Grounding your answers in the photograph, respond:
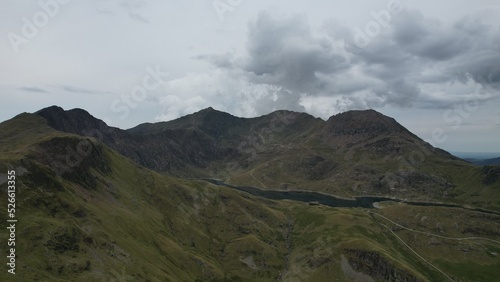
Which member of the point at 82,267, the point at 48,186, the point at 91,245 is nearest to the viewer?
the point at 82,267

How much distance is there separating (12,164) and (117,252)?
66919 millimetres

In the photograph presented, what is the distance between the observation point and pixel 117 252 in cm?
17238

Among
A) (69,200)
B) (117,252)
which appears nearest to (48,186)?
(69,200)

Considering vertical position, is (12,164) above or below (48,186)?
above

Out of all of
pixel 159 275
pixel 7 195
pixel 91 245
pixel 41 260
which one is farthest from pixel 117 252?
pixel 7 195

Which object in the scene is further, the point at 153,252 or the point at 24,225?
the point at 153,252

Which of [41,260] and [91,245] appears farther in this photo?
[91,245]

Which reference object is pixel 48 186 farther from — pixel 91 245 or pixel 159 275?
pixel 159 275

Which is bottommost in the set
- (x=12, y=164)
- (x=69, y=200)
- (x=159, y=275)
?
(x=159, y=275)

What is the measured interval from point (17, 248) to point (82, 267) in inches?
1006

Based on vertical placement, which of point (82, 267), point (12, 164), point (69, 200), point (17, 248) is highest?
point (12, 164)

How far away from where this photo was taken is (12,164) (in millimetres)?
173000

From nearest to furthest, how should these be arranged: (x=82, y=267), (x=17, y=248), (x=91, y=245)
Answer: (x=17, y=248)
(x=82, y=267)
(x=91, y=245)

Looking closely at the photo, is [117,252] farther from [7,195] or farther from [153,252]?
[7,195]
